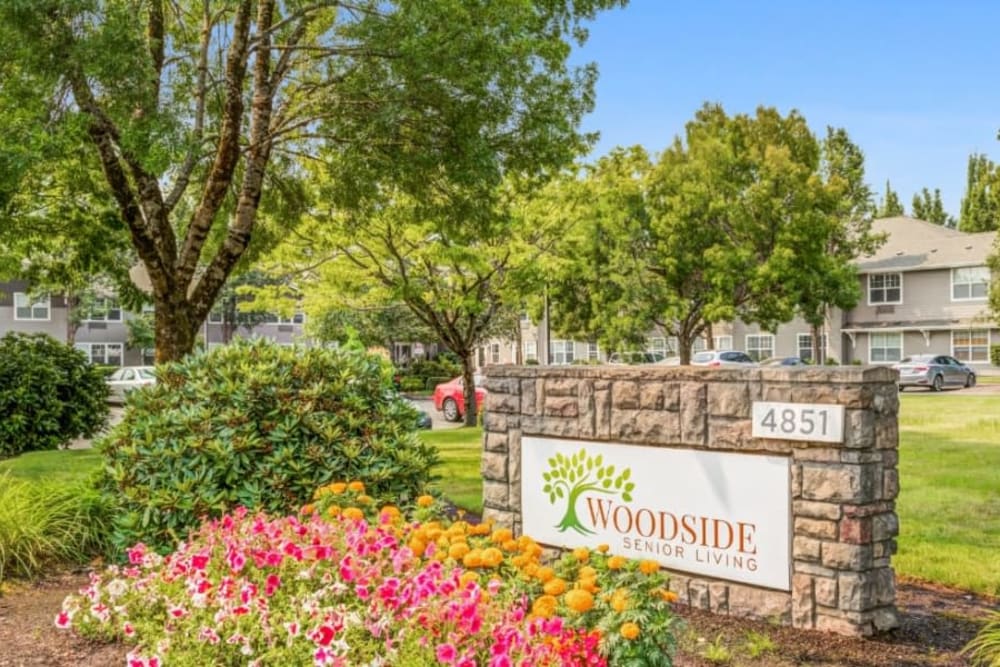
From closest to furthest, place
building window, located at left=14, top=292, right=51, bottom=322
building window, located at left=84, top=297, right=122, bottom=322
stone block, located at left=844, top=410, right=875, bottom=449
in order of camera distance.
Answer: stone block, located at left=844, top=410, right=875, bottom=449, building window, located at left=14, top=292, right=51, bottom=322, building window, located at left=84, top=297, right=122, bottom=322

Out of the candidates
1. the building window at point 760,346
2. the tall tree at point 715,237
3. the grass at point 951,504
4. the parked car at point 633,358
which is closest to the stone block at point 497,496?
the grass at point 951,504

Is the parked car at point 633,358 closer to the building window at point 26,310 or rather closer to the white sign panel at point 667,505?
the building window at point 26,310

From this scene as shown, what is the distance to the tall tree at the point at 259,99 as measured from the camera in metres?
9.00

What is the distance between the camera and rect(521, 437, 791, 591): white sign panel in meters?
5.05

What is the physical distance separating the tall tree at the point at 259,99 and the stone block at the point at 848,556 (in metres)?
6.69

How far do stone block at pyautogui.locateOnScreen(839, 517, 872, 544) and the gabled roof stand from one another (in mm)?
37481

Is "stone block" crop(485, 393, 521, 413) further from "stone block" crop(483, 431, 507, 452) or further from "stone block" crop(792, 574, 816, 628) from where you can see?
"stone block" crop(792, 574, 816, 628)

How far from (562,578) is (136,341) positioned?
42830 mm

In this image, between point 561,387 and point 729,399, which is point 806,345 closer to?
point 561,387

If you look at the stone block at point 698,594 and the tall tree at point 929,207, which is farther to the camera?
the tall tree at point 929,207

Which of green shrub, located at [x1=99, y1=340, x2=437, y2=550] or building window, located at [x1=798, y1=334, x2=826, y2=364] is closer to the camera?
green shrub, located at [x1=99, y1=340, x2=437, y2=550]

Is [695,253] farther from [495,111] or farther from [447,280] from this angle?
[495,111]

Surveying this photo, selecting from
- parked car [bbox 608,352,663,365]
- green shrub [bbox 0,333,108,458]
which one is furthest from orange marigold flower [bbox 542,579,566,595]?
parked car [bbox 608,352,663,365]

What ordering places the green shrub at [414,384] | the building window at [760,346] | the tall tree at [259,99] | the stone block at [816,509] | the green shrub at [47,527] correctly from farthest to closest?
1. the building window at [760,346]
2. the green shrub at [414,384]
3. the tall tree at [259,99]
4. the green shrub at [47,527]
5. the stone block at [816,509]
